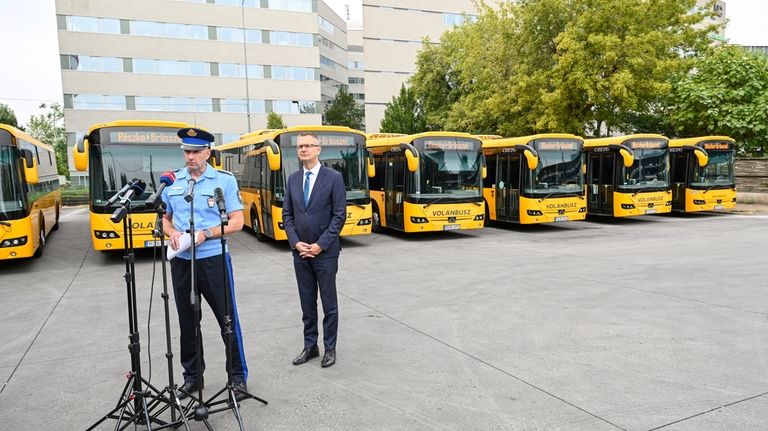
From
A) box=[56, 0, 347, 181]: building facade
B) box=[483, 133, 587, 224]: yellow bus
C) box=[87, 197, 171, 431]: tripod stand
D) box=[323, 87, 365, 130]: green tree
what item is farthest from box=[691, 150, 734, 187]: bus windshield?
box=[323, 87, 365, 130]: green tree

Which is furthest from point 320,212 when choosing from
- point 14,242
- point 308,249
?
point 14,242

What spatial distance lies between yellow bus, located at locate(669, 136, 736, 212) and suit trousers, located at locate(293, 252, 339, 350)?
18514 millimetres

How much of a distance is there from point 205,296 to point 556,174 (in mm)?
13894

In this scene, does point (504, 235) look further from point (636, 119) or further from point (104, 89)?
point (104, 89)

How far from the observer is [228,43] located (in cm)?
4906

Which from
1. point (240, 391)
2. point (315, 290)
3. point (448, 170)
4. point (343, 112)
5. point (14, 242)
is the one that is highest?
point (343, 112)

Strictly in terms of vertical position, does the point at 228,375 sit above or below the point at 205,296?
below

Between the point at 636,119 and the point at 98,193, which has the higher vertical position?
the point at 636,119

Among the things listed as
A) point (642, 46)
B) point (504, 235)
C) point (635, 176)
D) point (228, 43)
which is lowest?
point (504, 235)

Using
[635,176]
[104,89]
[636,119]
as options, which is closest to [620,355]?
[635,176]

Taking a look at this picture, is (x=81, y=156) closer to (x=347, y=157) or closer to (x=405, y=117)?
(x=347, y=157)

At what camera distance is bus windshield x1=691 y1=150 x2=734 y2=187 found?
19703mm

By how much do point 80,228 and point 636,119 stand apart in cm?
3217

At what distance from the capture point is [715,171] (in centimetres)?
1986
